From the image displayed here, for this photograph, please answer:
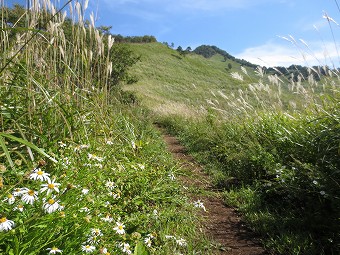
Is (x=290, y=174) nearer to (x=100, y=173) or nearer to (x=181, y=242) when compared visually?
(x=181, y=242)

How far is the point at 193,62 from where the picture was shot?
56.9 m

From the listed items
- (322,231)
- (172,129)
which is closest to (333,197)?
(322,231)

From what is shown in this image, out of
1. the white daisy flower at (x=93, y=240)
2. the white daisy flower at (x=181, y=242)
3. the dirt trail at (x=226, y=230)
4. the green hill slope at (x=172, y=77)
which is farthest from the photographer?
the green hill slope at (x=172, y=77)

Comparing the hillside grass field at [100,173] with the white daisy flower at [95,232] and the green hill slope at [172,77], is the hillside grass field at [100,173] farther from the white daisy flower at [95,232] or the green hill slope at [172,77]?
the green hill slope at [172,77]

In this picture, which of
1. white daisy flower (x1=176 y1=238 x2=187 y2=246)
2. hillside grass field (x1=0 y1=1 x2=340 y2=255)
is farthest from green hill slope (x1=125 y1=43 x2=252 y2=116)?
white daisy flower (x1=176 y1=238 x2=187 y2=246)

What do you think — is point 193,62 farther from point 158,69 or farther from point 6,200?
point 6,200

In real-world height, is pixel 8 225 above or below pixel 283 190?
above

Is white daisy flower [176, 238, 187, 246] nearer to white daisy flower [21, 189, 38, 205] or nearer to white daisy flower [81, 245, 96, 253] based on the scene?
white daisy flower [81, 245, 96, 253]

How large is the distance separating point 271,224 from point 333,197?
0.59m

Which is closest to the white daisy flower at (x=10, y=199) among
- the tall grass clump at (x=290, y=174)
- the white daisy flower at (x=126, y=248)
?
the white daisy flower at (x=126, y=248)

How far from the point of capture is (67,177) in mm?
1961

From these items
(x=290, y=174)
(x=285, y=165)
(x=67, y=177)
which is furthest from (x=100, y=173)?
(x=285, y=165)

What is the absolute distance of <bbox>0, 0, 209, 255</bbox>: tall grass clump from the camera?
147 cm

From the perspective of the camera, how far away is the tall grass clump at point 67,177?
1.47 meters
